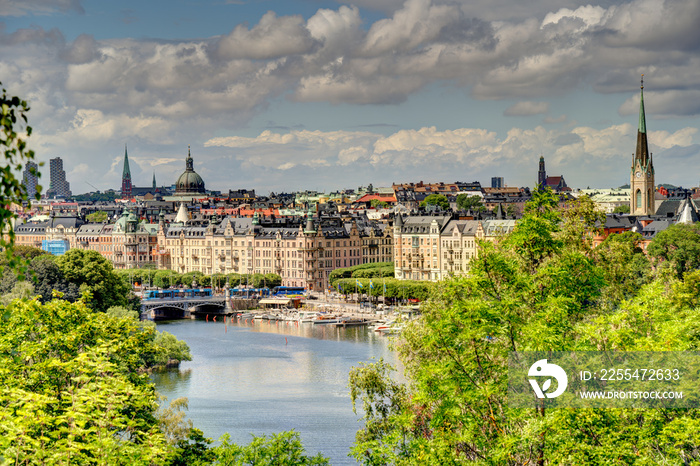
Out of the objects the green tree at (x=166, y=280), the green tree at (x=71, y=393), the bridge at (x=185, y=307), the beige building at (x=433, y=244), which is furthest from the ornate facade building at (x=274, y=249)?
the green tree at (x=71, y=393)

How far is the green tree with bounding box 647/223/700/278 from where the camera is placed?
263 feet

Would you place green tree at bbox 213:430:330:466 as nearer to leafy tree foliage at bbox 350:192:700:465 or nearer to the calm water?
leafy tree foliage at bbox 350:192:700:465

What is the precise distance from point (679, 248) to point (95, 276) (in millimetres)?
48155

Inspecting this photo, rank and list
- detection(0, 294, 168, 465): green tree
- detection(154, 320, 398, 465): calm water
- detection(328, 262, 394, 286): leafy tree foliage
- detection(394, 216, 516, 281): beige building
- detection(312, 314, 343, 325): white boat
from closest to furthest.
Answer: detection(0, 294, 168, 465): green tree → detection(154, 320, 398, 465): calm water → detection(312, 314, 343, 325): white boat → detection(394, 216, 516, 281): beige building → detection(328, 262, 394, 286): leafy tree foliage

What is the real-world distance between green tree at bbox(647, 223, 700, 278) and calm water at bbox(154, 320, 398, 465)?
82.4ft

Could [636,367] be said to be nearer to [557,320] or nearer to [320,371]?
[557,320]

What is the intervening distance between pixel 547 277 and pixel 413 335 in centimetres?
1311

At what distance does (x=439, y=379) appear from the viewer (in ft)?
71.0

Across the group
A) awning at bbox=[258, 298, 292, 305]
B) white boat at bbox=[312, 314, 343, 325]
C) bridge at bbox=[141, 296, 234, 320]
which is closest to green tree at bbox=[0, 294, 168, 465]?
white boat at bbox=[312, 314, 343, 325]

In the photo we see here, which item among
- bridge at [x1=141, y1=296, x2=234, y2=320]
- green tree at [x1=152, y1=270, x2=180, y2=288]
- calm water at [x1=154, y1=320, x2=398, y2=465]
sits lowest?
calm water at [x1=154, y1=320, x2=398, y2=465]

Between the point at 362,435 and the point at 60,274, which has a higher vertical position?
the point at 60,274

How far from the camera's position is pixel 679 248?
81.6 m

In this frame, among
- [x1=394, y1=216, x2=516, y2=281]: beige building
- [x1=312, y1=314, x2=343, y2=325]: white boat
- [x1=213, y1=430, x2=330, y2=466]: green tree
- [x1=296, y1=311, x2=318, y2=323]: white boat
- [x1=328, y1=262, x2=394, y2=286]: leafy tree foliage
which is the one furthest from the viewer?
[x1=328, y1=262, x2=394, y2=286]: leafy tree foliage

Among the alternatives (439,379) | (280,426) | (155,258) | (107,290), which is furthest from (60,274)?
(155,258)
